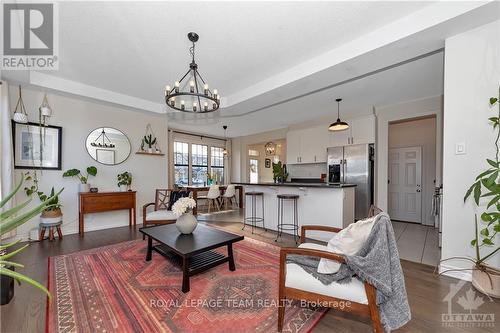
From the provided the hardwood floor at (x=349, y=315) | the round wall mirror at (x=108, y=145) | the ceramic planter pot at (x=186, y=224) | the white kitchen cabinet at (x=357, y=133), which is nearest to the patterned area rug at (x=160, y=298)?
the hardwood floor at (x=349, y=315)

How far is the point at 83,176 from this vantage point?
4098 millimetres

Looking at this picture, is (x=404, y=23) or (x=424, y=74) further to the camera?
(x=424, y=74)

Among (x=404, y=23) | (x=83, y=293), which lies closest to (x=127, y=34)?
(x=83, y=293)

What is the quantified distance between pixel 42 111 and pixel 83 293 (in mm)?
3262

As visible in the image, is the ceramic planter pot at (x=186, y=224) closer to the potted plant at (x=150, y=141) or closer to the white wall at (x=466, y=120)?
the white wall at (x=466, y=120)

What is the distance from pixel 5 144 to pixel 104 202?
5.20 ft

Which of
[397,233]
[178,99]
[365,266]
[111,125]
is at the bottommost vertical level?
[397,233]

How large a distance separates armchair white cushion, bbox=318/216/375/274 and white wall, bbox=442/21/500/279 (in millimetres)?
1571

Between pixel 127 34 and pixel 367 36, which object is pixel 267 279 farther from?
pixel 127 34

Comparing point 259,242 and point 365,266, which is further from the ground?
point 365,266

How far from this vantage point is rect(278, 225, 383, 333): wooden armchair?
4.44 ft

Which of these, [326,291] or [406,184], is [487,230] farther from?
[406,184]

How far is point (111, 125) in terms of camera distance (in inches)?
177

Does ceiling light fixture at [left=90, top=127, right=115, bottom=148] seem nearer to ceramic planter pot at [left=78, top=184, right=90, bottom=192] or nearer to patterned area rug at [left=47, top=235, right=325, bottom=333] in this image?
ceramic planter pot at [left=78, top=184, right=90, bottom=192]
